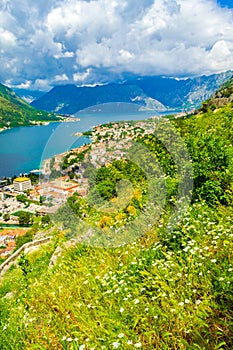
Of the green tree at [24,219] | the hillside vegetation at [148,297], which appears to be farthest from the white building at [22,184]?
the hillside vegetation at [148,297]

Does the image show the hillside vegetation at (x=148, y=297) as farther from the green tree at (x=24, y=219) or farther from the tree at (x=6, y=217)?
the tree at (x=6, y=217)

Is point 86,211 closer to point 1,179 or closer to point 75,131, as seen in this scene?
point 75,131

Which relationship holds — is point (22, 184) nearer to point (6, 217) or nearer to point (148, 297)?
point (6, 217)

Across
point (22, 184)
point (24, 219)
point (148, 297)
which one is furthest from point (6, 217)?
point (148, 297)

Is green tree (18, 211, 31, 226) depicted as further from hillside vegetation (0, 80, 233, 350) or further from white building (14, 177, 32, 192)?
hillside vegetation (0, 80, 233, 350)

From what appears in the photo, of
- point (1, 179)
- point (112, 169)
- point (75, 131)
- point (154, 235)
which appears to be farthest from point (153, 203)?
point (1, 179)

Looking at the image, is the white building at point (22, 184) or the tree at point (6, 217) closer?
the tree at point (6, 217)

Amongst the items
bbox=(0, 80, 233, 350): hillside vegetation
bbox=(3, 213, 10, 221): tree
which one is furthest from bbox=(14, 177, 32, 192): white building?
bbox=(0, 80, 233, 350): hillside vegetation

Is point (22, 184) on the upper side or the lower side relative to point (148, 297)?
lower
